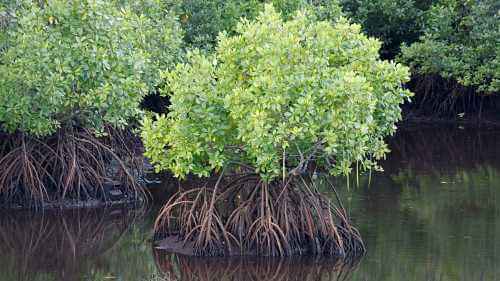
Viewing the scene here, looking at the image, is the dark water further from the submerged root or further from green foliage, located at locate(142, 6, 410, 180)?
green foliage, located at locate(142, 6, 410, 180)

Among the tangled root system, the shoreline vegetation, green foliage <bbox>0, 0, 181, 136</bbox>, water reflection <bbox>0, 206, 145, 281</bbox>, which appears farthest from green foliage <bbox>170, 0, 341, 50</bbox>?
water reflection <bbox>0, 206, 145, 281</bbox>

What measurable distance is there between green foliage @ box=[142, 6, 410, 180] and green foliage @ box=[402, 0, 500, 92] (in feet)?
34.1

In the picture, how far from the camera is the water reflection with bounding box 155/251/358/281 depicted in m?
11.9

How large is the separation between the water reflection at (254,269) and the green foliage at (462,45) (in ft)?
36.3

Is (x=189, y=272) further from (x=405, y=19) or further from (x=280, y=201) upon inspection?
(x=405, y=19)

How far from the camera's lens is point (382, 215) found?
14.9 m

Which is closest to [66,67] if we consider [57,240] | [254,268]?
[57,240]

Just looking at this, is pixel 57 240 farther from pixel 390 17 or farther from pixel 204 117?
pixel 390 17

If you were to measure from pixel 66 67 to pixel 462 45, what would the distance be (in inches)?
449

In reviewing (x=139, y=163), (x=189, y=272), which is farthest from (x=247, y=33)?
(x=139, y=163)

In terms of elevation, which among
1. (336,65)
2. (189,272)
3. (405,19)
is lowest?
(189,272)

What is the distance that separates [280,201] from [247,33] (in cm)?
190

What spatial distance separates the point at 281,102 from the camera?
11906 millimetres

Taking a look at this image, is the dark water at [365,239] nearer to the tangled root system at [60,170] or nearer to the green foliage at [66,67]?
the tangled root system at [60,170]
